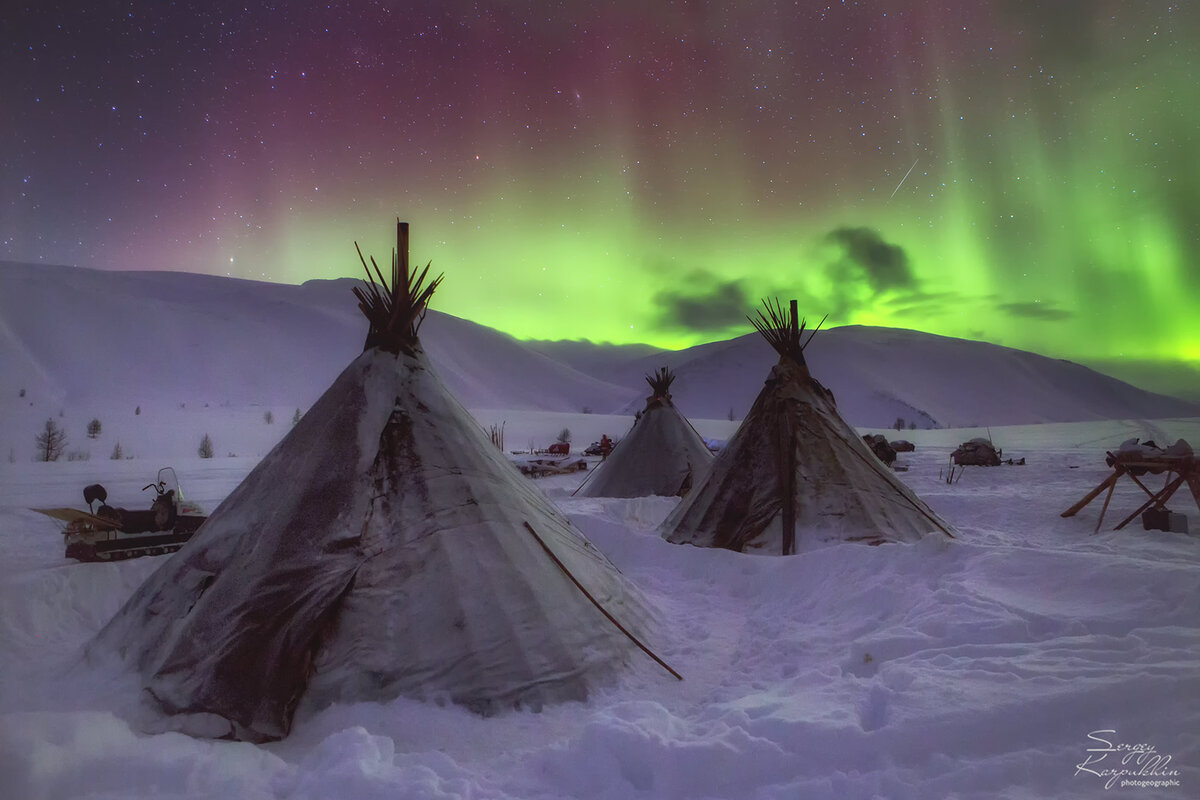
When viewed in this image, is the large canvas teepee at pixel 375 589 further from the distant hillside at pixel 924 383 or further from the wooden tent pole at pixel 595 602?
the distant hillside at pixel 924 383

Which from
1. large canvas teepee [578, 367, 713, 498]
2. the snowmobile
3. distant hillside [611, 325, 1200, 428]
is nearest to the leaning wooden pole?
large canvas teepee [578, 367, 713, 498]

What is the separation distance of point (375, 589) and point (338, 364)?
206ft

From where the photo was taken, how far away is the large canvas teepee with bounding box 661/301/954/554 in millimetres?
6953

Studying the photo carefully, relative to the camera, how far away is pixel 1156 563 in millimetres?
4152

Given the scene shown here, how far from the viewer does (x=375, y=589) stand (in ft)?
12.0

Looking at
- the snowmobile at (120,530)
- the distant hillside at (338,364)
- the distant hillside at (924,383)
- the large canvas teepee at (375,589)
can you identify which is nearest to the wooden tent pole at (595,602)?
the large canvas teepee at (375,589)

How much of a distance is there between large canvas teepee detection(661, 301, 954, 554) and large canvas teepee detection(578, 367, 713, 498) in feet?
15.7

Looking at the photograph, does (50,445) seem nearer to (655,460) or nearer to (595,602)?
(655,460)

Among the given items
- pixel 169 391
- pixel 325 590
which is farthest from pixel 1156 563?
pixel 169 391

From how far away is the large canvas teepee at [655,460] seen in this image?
1324cm

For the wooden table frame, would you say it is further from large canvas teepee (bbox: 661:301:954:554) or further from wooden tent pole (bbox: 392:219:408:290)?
wooden tent pole (bbox: 392:219:408:290)

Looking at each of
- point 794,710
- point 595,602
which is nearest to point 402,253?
point 595,602

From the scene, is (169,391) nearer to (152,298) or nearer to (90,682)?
(152,298)

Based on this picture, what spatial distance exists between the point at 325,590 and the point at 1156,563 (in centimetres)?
533
